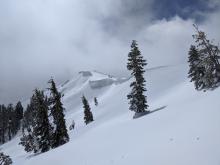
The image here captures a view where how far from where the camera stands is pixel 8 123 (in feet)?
464

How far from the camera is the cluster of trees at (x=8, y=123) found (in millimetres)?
139375

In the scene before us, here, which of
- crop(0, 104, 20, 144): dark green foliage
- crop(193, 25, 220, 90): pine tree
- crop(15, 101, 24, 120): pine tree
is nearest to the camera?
crop(193, 25, 220, 90): pine tree

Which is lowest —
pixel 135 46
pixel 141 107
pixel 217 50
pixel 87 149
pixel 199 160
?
pixel 199 160

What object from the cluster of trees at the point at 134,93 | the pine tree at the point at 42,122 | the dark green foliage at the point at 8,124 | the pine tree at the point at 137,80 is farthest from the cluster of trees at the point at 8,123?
the pine tree at the point at 137,80

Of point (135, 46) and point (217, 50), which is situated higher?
point (135, 46)

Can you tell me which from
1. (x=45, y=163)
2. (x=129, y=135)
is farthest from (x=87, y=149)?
(x=45, y=163)

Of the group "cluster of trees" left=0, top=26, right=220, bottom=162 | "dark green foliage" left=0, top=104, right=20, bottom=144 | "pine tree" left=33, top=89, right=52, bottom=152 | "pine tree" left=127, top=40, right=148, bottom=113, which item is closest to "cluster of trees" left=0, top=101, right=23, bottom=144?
"dark green foliage" left=0, top=104, right=20, bottom=144

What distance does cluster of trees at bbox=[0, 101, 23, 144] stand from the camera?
139 meters

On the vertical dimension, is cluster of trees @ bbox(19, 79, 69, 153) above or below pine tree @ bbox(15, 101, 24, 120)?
below

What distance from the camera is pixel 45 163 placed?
27.8 meters

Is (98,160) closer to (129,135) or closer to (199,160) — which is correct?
(129,135)

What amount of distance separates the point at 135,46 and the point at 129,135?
26353 millimetres

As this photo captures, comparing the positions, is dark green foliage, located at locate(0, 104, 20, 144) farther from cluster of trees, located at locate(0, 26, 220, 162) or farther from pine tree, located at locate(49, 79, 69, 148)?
pine tree, located at locate(49, 79, 69, 148)

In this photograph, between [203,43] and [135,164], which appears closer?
[135,164]
